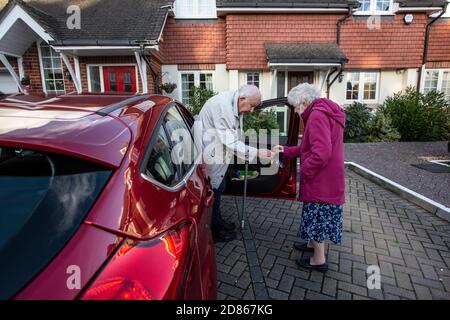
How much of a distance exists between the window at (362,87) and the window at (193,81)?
18.8ft

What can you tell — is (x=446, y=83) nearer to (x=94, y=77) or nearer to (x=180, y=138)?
(x=94, y=77)

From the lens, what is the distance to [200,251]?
5.08 ft

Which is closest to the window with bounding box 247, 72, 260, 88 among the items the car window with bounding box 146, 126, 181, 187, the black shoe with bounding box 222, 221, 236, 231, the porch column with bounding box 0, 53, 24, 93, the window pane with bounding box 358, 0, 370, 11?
the window pane with bounding box 358, 0, 370, 11

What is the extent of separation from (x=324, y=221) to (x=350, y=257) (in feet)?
2.57

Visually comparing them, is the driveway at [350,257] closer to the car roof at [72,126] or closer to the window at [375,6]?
the car roof at [72,126]

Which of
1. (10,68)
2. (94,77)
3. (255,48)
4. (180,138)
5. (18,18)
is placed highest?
(18,18)

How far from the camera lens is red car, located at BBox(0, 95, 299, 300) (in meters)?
0.94

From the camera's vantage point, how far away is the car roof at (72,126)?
3.93 ft

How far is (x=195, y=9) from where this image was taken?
39.4 ft

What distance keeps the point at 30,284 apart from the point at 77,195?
1.09 ft

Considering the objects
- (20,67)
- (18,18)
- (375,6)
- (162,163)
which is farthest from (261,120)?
(20,67)
